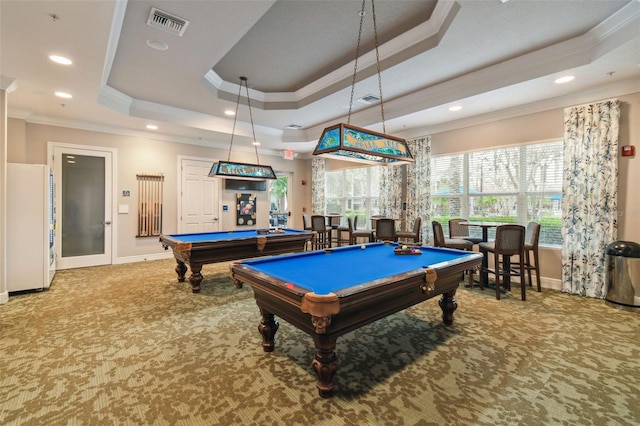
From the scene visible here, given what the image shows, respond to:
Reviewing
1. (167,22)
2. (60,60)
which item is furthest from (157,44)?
(60,60)

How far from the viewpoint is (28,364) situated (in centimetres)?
234

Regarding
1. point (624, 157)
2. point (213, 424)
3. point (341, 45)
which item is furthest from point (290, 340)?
point (624, 157)

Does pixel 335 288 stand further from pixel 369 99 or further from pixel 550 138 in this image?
pixel 550 138

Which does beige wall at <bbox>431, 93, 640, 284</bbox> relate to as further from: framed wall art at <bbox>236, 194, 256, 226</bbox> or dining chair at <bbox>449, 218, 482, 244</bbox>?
framed wall art at <bbox>236, 194, 256, 226</bbox>

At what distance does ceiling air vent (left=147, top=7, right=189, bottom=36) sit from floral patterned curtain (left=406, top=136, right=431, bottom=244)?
15.5 ft

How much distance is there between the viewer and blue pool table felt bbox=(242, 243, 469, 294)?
2.11m

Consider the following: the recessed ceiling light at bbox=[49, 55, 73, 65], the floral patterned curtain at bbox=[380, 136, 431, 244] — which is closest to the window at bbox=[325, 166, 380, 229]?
the floral patterned curtain at bbox=[380, 136, 431, 244]

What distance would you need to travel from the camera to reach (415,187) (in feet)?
20.2

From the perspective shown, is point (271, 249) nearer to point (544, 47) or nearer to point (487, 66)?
point (487, 66)

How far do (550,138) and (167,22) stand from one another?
554 cm

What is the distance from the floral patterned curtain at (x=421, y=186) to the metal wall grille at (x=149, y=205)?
5.71 m

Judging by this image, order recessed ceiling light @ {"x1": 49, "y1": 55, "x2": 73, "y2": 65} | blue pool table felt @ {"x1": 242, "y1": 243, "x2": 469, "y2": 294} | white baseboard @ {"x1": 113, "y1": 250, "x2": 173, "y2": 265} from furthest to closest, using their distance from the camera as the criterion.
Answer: white baseboard @ {"x1": 113, "y1": 250, "x2": 173, "y2": 265}, recessed ceiling light @ {"x1": 49, "y1": 55, "x2": 73, "y2": 65}, blue pool table felt @ {"x1": 242, "y1": 243, "x2": 469, "y2": 294}

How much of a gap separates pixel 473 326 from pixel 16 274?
239 inches

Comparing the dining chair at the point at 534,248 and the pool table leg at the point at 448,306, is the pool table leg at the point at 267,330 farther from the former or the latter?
the dining chair at the point at 534,248
